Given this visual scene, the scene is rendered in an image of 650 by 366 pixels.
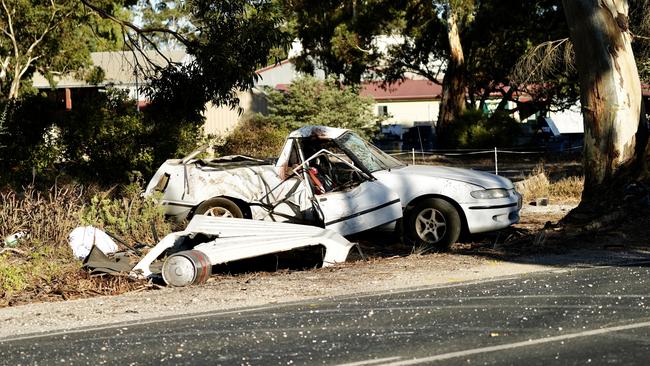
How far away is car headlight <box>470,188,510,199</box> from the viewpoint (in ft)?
41.2

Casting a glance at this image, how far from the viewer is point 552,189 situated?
778 inches

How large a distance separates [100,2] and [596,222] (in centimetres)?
2205

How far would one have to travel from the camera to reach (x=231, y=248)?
36.1 feet

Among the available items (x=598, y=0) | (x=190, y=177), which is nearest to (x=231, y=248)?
(x=190, y=177)

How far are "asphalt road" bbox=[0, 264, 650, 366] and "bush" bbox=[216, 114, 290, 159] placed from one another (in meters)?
18.3

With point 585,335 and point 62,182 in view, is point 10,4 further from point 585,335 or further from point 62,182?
point 585,335

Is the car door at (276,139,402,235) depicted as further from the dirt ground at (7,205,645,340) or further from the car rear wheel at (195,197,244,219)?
the car rear wheel at (195,197,244,219)

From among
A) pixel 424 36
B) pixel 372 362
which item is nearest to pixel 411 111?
pixel 424 36

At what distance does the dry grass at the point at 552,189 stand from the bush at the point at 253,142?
893cm

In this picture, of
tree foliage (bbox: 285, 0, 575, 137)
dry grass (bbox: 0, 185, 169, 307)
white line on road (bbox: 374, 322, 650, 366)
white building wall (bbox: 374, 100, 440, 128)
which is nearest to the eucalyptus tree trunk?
white line on road (bbox: 374, 322, 650, 366)

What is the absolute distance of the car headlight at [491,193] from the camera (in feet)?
41.2

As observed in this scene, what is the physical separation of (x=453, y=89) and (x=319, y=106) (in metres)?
6.27

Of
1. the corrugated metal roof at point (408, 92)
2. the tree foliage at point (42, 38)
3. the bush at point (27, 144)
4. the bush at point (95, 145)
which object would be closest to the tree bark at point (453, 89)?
the tree foliage at point (42, 38)

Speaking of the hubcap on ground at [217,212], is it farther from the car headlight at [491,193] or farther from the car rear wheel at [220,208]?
the car headlight at [491,193]
